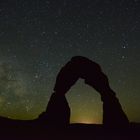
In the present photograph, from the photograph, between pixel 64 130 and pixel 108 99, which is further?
pixel 108 99

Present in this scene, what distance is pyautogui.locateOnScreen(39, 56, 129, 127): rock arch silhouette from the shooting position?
19.5m

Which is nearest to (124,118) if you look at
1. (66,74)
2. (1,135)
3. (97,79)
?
(97,79)

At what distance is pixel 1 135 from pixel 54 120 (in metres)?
8.20

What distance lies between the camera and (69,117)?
66.0ft

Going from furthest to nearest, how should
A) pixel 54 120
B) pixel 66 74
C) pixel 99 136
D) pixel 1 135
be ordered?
1. pixel 66 74
2. pixel 54 120
3. pixel 99 136
4. pixel 1 135

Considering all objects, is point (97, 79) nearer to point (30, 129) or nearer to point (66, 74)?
point (66, 74)

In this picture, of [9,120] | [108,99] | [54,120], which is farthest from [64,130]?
[108,99]

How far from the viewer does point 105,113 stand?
65.4 feet

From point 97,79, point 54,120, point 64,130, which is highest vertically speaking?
point 97,79

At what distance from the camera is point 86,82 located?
68.8ft

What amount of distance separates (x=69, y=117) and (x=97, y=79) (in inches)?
122

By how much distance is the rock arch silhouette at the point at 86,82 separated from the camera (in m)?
19.5

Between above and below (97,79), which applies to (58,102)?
below

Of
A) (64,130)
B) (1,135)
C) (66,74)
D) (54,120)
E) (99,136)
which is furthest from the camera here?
(66,74)
